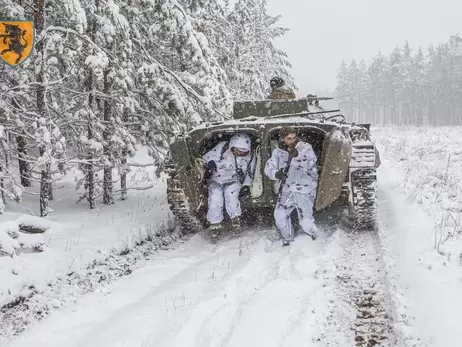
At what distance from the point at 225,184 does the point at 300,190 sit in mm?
1188

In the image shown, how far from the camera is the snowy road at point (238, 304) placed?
354 cm

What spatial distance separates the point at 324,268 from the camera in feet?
16.3

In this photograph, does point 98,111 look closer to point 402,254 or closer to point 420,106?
point 402,254

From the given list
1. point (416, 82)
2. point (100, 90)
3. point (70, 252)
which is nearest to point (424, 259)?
point (70, 252)

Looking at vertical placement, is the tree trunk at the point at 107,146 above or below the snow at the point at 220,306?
above

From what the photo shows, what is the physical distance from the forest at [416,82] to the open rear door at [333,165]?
71.0m

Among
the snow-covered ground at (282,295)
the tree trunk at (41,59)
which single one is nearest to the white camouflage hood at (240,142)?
the snow-covered ground at (282,295)

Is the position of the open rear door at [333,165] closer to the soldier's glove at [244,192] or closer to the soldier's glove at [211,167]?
the soldier's glove at [244,192]

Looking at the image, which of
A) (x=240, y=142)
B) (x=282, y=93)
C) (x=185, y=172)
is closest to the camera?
(x=185, y=172)

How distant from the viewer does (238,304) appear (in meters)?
4.11

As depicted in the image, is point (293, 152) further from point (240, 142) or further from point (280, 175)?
point (240, 142)

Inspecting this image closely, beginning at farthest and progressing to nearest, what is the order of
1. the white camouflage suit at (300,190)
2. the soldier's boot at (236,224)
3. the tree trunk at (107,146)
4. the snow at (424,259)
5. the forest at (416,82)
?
the forest at (416,82) < the tree trunk at (107,146) < the soldier's boot at (236,224) < the white camouflage suit at (300,190) < the snow at (424,259)

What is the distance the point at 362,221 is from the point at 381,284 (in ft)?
6.63

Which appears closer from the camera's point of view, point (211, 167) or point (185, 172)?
point (185, 172)
